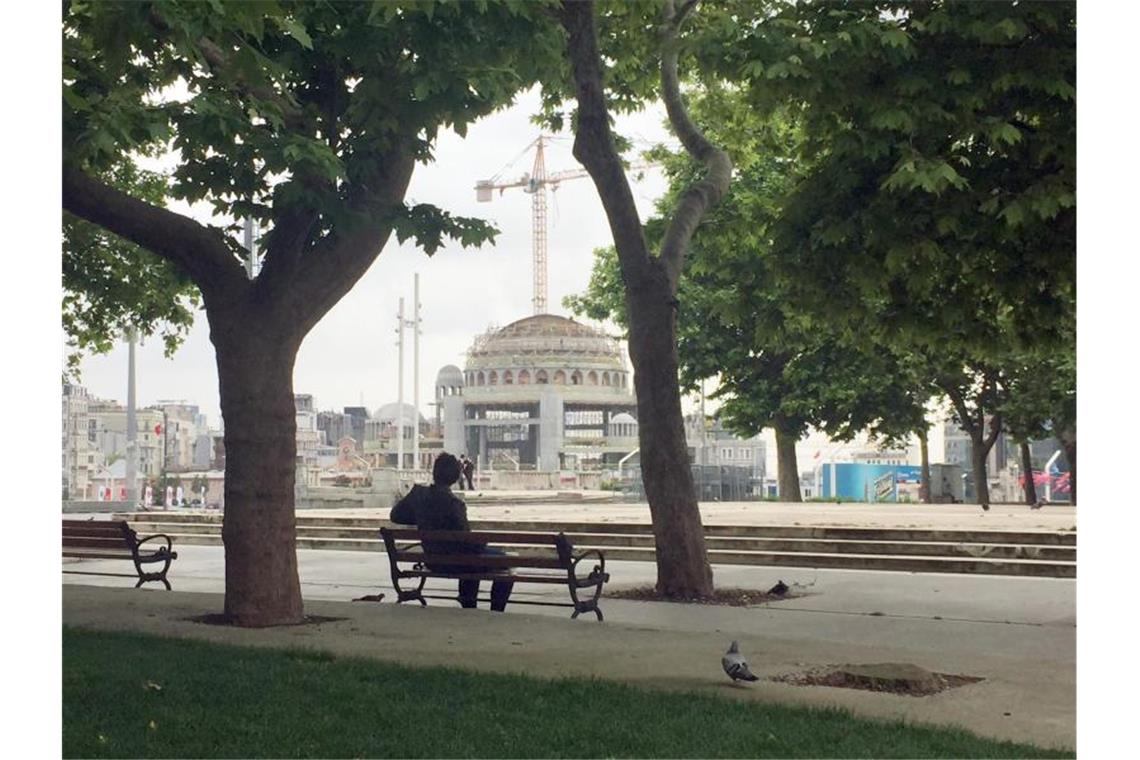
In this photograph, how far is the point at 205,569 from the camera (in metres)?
20.6

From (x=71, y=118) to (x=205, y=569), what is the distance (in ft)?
35.1

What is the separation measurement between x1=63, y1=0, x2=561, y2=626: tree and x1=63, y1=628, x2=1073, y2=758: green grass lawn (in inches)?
110

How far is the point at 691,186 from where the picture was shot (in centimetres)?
1583

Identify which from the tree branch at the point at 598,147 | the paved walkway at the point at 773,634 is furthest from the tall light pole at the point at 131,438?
the tree branch at the point at 598,147

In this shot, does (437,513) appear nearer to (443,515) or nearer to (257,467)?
(443,515)

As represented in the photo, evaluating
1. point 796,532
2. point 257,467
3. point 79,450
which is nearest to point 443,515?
point 257,467

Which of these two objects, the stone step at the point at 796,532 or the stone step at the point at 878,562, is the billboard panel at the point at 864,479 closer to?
the stone step at the point at 796,532

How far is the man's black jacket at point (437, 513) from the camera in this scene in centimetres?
1295

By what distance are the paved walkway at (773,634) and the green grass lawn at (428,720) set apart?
0.51 m

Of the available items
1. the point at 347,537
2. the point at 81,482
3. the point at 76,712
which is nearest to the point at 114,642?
the point at 76,712

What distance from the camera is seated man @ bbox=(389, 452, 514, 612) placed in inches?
506

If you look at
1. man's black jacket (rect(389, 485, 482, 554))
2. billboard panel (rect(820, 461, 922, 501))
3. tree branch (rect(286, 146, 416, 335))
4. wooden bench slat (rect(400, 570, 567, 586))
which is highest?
tree branch (rect(286, 146, 416, 335))

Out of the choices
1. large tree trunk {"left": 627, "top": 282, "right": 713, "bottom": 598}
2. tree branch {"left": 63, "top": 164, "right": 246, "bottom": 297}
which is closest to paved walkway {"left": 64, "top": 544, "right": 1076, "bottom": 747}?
large tree trunk {"left": 627, "top": 282, "right": 713, "bottom": 598}

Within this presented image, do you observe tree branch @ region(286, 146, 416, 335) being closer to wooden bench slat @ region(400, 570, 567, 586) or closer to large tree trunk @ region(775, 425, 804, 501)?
wooden bench slat @ region(400, 570, 567, 586)
